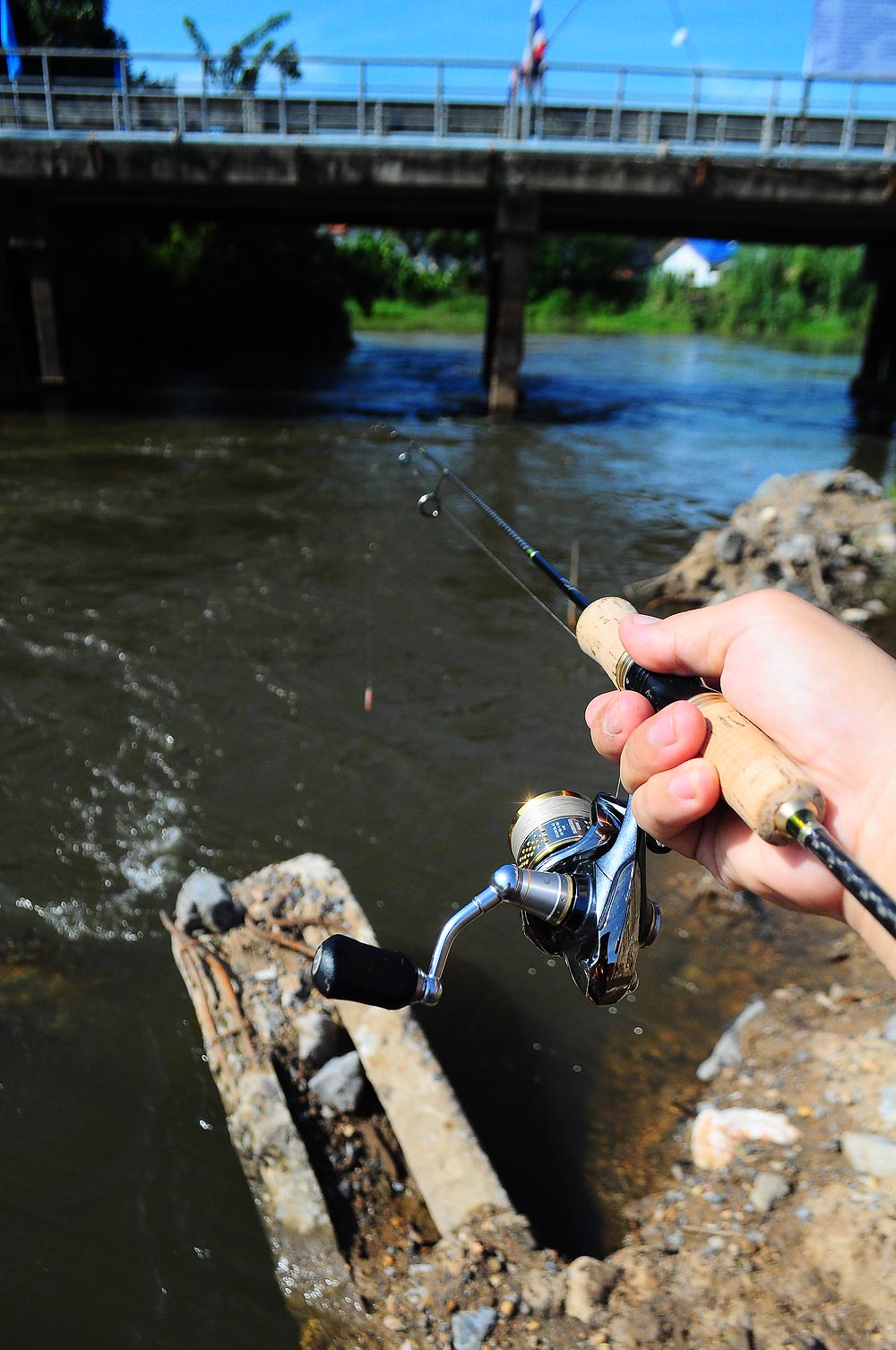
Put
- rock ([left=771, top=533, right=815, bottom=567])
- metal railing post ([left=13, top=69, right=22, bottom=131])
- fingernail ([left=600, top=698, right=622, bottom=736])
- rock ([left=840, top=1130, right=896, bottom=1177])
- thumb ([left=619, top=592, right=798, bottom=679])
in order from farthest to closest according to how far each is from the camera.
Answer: metal railing post ([left=13, top=69, right=22, bottom=131]) < rock ([left=771, top=533, right=815, bottom=567]) < rock ([left=840, top=1130, right=896, bottom=1177]) < fingernail ([left=600, top=698, right=622, bottom=736]) < thumb ([left=619, top=592, right=798, bottom=679])

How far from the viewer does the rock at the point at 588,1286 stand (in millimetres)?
2723

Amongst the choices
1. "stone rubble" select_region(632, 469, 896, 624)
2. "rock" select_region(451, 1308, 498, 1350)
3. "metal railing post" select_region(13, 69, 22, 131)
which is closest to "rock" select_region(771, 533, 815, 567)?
"stone rubble" select_region(632, 469, 896, 624)

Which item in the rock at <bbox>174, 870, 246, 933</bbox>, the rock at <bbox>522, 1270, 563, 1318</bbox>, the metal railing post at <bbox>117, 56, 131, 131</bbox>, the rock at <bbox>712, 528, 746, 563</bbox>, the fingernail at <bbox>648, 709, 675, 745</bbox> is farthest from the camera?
the metal railing post at <bbox>117, 56, 131, 131</bbox>

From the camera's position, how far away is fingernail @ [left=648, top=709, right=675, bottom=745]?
178 cm

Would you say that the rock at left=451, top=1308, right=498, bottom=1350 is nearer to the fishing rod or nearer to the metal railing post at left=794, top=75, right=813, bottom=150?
the fishing rod

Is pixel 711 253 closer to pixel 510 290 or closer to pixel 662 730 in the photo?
pixel 510 290

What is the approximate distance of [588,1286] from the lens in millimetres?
2771

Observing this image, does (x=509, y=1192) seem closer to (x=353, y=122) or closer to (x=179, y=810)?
(x=179, y=810)

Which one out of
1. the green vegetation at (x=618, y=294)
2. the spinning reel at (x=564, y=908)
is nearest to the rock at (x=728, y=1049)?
the spinning reel at (x=564, y=908)

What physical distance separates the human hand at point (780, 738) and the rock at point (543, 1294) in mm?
1548

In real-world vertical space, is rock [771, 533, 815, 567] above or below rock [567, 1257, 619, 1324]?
above

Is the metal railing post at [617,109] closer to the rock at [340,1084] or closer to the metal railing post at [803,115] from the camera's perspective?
the metal railing post at [803,115]

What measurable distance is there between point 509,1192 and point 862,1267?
3.89 ft

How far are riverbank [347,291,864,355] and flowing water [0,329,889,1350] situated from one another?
30.9 metres
